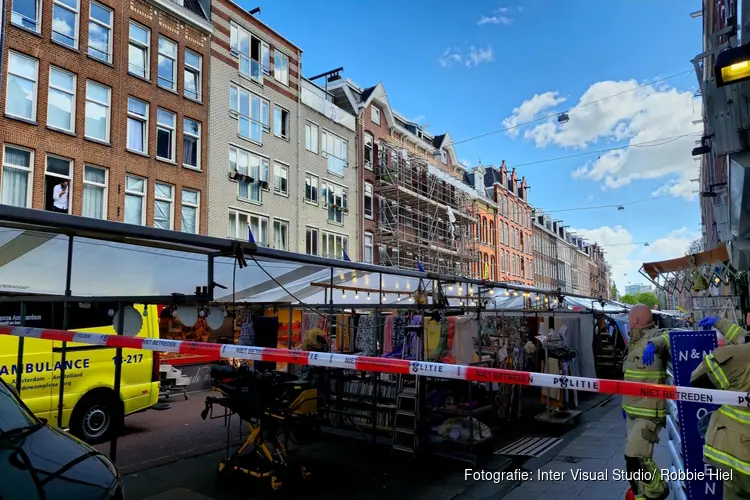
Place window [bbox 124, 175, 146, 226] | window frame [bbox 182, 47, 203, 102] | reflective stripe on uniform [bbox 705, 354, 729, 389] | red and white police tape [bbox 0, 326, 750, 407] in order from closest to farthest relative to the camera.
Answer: red and white police tape [bbox 0, 326, 750, 407] < reflective stripe on uniform [bbox 705, 354, 729, 389] < window [bbox 124, 175, 146, 226] < window frame [bbox 182, 47, 203, 102]

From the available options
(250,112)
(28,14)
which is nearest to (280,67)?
(250,112)

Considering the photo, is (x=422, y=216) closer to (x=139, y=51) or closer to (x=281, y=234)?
(x=281, y=234)

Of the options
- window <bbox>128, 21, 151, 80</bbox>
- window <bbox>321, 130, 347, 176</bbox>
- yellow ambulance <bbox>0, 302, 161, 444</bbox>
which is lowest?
yellow ambulance <bbox>0, 302, 161, 444</bbox>

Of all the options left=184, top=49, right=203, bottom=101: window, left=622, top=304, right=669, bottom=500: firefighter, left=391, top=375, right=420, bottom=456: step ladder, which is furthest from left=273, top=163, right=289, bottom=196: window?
left=622, top=304, right=669, bottom=500: firefighter

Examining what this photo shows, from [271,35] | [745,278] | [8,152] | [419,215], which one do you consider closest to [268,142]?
[271,35]

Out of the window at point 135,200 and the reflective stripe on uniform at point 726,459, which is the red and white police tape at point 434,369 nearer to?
the reflective stripe on uniform at point 726,459

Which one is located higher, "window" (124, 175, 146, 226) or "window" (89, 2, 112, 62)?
"window" (89, 2, 112, 62)

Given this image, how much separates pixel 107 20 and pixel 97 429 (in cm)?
1535

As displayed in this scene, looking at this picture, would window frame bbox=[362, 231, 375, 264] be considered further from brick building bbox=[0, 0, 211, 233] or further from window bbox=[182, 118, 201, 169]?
window bbox=[182, 118, 201, 169]

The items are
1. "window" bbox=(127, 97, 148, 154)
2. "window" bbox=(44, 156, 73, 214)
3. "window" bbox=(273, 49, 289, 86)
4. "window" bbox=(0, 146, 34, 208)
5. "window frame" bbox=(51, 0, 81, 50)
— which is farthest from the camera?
"window" bbox=(273, 49, 289, 86)

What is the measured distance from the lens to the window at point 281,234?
23.2 m

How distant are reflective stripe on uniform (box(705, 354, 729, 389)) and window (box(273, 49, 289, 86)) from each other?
23.9 meters

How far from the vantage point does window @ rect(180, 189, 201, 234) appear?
19375 millimetres

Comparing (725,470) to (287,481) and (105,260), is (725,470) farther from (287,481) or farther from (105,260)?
(105,260)
